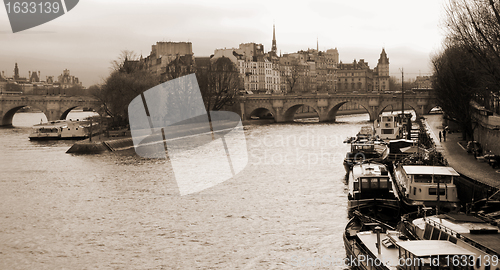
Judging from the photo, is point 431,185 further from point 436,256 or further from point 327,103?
point 327,103

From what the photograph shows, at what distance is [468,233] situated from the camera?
12688 millimetres

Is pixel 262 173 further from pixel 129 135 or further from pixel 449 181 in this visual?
pixel 129 135

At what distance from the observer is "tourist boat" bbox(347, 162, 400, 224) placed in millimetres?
18859

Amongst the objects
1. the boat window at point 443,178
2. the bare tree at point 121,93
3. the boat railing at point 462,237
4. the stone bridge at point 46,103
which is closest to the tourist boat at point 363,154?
the boat window at point 443,178

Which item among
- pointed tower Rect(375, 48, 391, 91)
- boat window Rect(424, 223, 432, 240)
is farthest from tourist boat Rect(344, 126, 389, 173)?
pointed tower Rect(375, 48, 391, 91)

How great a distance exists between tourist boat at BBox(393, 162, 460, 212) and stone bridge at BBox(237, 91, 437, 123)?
160 ft

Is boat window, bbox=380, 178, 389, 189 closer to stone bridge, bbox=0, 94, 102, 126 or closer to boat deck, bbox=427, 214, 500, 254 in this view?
boat deck, bbox=427, 214, 500, 254

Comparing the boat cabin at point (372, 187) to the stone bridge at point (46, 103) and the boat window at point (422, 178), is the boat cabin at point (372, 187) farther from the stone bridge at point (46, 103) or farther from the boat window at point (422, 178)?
the stone bridge at point (46, 103)

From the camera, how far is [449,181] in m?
19.9

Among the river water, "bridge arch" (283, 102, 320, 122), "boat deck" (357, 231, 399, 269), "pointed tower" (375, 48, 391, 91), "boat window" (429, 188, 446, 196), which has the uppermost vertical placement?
"pointed tower" (375, 48, 391, 91)

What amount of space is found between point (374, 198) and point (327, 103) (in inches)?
2237

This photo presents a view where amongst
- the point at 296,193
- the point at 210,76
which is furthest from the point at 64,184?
the point at 210,76

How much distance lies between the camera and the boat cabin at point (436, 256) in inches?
430

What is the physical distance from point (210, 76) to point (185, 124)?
37.3ft
